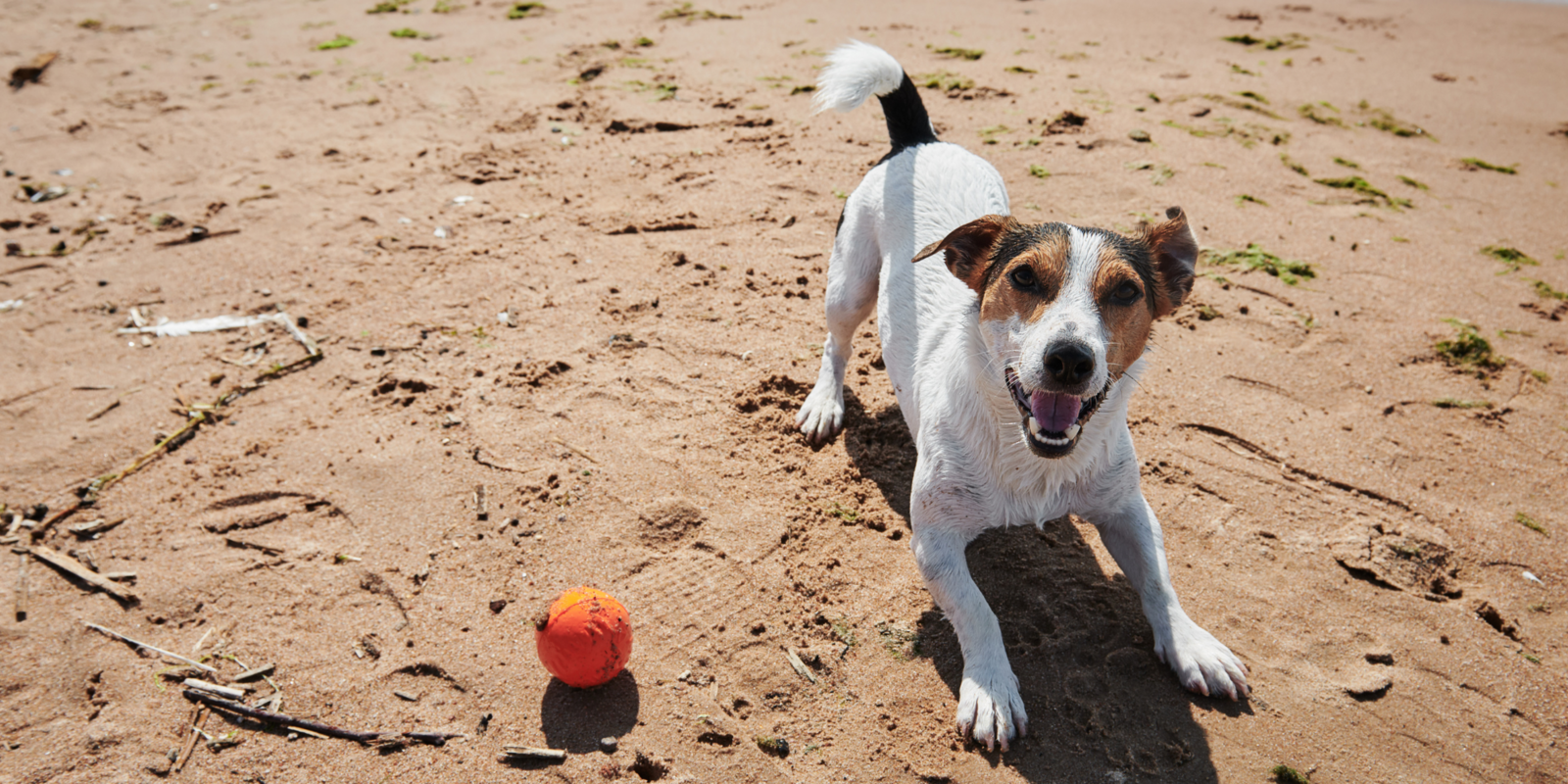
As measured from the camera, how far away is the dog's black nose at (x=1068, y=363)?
8.77 ft

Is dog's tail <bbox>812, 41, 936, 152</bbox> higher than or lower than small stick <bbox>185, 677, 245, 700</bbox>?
higher

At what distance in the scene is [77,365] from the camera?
4.88 meters

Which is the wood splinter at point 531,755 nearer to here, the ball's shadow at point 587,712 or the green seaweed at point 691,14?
the ball's shadow at point 587,712

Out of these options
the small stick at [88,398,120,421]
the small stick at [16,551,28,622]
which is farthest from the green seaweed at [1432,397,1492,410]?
the small stick at [88,398,120,421]

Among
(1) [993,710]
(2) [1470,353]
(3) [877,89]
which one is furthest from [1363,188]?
(1) [993,710]

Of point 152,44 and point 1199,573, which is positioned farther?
point 152,44

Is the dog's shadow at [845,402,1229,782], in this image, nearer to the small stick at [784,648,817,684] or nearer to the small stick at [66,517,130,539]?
the small stick at [784,648,817,684]

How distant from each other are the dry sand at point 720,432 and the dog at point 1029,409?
0.18 m

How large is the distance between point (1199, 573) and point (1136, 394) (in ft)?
3.93

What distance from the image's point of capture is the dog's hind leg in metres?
4.27

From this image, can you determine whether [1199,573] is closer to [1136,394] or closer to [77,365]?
[1136,394]

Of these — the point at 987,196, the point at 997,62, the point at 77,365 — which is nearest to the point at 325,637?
the point at 77,365

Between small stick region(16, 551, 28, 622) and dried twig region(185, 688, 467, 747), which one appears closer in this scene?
dried twig region(185, 688, 467, 747)

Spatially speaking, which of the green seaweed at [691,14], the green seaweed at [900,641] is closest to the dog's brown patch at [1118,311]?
the green seaweed at [900,641]
